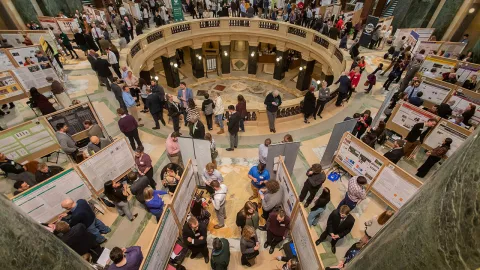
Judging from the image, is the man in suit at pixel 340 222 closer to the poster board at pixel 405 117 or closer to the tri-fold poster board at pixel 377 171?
the tri-fold poster board at pixel 377 171

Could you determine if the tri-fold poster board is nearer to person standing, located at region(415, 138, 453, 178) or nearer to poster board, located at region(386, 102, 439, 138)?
person standing, located at region(415, 138, 453, 178)

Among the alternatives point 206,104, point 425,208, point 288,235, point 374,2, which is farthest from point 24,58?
point 374,2

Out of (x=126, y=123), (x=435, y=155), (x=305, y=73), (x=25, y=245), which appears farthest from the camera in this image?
(x=305, y=73)

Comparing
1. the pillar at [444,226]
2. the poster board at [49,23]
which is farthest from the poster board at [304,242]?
the poster board at [49,23]

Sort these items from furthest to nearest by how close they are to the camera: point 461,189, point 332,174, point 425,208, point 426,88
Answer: point 426,88, point 332,174, point 425,208, point 461,189

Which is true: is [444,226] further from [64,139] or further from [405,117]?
[405,117]

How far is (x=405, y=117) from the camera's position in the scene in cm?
822

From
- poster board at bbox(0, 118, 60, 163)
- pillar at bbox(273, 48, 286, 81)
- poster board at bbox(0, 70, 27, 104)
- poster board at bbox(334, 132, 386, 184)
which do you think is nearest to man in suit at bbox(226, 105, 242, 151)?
poster board at bbox(334, 132, 386, 184)

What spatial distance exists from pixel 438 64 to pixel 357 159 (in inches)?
324

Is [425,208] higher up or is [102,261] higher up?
[425,208]

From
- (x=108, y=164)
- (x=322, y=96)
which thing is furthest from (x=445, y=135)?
(x=108, y=164)

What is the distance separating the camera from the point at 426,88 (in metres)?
9.73

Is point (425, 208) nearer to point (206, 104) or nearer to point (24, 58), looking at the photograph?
point (206, 104)

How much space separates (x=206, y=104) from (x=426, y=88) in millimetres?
8878
